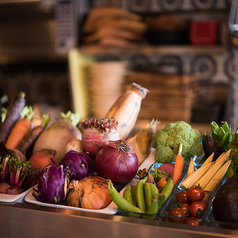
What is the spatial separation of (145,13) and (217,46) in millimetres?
766

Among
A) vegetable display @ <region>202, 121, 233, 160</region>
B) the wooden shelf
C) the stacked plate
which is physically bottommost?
the stacked plate

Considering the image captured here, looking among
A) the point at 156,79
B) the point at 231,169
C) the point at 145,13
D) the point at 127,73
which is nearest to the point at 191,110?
the point at 156,79

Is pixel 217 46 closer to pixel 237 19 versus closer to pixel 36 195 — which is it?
pixel 237 19

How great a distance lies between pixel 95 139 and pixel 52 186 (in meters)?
0.23

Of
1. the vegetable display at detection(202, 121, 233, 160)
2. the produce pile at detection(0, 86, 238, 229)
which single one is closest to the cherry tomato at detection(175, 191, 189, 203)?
the produce pile at detection(0, 86, 238, 229)

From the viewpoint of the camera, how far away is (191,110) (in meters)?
2.75

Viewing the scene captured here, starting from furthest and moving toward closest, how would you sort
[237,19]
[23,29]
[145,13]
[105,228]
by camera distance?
[23,29] < [145,13] < [237,19] < [105,228]

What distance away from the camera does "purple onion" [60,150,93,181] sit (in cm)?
90

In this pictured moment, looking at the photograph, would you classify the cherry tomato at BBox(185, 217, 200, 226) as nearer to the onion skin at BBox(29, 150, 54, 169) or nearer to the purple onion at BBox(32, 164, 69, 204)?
the purple onion at BBox(32, 164, 69, 204)

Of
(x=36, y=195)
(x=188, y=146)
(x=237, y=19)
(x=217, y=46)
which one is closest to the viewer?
(x=36, y=195)

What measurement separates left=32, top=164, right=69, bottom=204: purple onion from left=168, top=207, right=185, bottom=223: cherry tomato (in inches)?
10.9

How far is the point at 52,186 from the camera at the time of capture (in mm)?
814

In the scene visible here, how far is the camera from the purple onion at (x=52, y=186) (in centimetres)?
81

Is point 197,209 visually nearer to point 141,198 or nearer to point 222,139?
point 141,198
